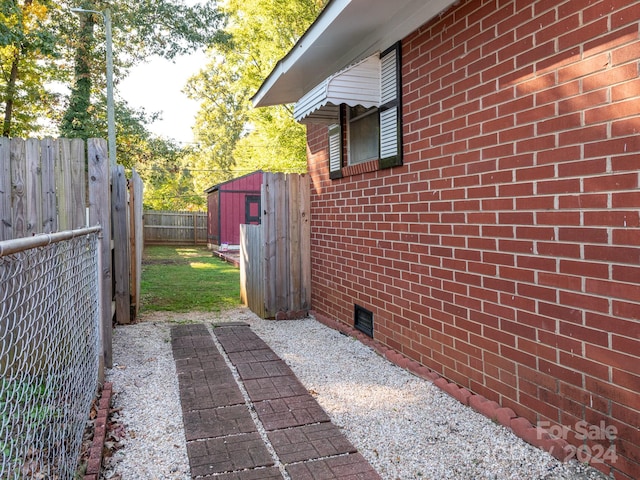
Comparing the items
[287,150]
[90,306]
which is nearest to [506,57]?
[90,306]

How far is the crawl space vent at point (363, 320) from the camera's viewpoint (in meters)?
5.02

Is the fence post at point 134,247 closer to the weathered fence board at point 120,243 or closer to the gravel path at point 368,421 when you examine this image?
the weathered fence board at point 120,243

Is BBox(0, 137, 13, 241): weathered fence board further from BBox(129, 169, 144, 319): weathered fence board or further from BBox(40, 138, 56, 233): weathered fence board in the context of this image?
BBox(129, 169, 144, 319): weathered fence board

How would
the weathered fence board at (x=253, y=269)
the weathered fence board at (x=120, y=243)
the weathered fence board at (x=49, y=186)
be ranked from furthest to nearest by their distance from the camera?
1. the weathered fence board at (x=253, y=269)
2. the weathered fence board at (x=120, y=243)
3. the weathered fence board at (x=49, y=186)

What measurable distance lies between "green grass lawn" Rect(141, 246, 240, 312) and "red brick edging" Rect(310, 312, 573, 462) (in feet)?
12.1

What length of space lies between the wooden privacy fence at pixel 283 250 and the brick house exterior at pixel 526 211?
2.23 meters

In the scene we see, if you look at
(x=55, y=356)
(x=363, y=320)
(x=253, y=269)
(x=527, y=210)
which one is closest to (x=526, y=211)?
(x=527, y=210)

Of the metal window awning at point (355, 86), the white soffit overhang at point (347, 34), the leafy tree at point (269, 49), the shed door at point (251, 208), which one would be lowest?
the shed door at point (251, 208)

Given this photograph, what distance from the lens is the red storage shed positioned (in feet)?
63.7

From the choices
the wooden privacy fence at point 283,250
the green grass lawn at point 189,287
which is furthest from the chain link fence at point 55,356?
the green grass lawn at point 189,287

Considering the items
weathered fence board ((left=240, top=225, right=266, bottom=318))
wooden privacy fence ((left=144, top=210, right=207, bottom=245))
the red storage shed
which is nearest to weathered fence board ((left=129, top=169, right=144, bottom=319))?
weathered fence board ((left=240, top=225, right=266, bottom=318))

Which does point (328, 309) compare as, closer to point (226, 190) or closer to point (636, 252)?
point (636, 252)

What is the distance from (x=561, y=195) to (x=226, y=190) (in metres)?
18.2

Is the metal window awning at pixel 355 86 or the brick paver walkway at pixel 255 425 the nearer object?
the brick paver walkway at pixel 255 425
